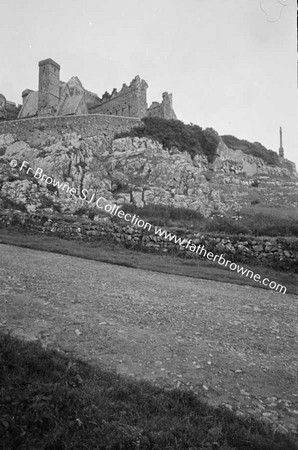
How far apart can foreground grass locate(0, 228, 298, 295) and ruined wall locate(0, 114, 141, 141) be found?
2285cm

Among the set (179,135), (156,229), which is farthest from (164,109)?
(156,229)

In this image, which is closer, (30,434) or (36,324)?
(30,434)

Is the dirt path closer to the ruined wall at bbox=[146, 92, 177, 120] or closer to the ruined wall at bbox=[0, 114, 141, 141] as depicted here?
the ruined wall at bbox=[0, 114, 141, 141]

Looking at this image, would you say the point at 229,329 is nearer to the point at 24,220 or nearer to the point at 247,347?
the point at 247,347

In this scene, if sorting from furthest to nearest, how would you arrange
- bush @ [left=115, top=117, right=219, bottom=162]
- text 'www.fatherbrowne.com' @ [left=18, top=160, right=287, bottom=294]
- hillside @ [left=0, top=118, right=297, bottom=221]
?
bush @ [left=115, top=117, right=219, bottom=162]
hillside @ [left=0, top=118, right=297, bottom=221]
text 'www.fatherbrowne.com' @ [left=18, top=160, right=287, bottom=294]

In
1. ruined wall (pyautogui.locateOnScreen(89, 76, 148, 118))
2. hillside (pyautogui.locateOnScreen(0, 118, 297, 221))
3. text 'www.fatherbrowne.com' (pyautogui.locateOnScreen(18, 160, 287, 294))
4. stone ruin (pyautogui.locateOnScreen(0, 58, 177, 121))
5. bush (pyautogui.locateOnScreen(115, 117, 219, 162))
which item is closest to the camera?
text 'www.fatherbrowne.com' (pyautogui.locateOnScreen(18, 160, 287, 294))

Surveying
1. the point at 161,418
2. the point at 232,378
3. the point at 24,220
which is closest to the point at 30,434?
the point at 161,418

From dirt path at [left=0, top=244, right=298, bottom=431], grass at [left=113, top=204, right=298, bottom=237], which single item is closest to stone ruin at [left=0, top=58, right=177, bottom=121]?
grass at [left=113, top=204, right=298, bottom=237]

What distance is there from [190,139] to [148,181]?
1832 centimetres

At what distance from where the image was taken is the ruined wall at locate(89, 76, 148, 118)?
170 feet

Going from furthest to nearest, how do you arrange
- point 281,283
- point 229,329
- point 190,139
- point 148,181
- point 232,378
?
point 190,139
point 148,181
point 281,283
point 229,329
point 232,378

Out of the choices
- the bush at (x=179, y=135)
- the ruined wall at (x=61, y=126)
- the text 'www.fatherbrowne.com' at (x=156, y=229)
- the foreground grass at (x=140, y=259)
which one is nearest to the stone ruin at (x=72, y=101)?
the bush at (x=179, y=135)

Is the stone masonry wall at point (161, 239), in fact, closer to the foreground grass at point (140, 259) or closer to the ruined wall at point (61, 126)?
the foreground grass at point (140, 259)

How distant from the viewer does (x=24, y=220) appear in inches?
765
